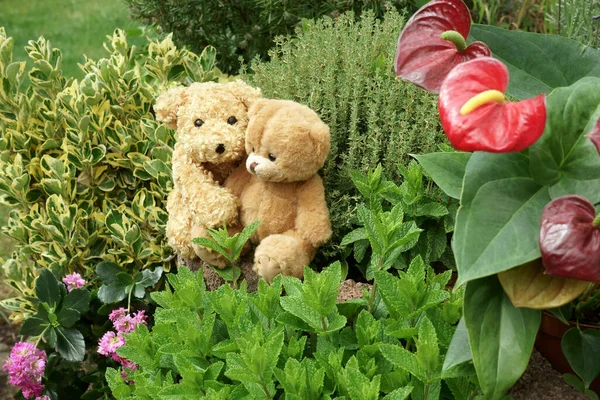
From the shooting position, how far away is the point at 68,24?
663cm

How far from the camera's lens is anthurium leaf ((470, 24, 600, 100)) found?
1.22 m

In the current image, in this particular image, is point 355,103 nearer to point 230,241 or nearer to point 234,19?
point 230,241

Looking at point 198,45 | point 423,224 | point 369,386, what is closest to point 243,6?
point 198,45

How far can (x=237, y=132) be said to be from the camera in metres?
1.84

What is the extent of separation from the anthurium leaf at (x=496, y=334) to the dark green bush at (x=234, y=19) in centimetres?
228

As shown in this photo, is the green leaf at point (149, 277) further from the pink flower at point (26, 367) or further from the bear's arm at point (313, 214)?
the bear's arm at point (313, 214)

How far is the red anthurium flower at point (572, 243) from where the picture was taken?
0.86 meters

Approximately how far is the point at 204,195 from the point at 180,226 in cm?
18

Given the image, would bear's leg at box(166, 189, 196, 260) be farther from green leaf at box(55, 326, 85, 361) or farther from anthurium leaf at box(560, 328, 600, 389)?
anthurium leaf at box(560, 328, 600, 389)

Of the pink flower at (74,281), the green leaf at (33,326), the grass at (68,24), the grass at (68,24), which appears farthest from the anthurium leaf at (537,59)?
the grass at (68,24)

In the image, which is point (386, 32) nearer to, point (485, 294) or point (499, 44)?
point (499, 44)

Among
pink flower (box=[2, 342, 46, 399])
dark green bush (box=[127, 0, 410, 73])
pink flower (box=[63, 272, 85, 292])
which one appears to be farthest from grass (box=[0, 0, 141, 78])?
pink flower (box=[2, 342, 46, 399])

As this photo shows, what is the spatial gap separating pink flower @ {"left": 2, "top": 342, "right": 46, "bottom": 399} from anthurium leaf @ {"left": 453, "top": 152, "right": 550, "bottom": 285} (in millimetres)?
1804

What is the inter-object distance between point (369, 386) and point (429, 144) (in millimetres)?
1011
